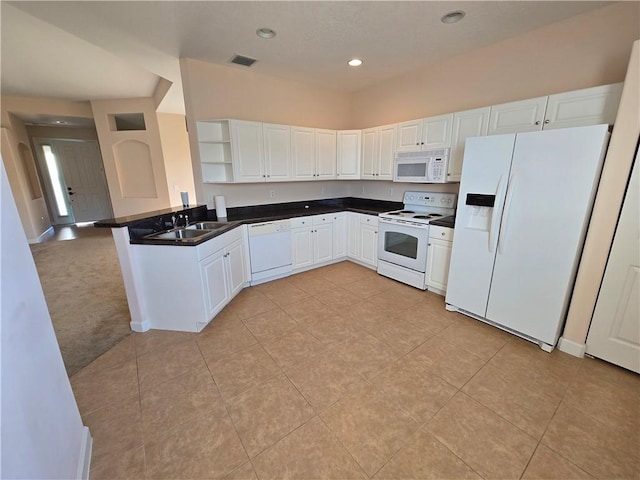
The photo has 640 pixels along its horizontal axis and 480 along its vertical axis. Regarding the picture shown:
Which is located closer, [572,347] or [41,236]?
[572,347]

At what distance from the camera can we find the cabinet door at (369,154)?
395cm

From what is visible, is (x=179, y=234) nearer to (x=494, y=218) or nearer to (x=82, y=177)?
(x=494, y=218)

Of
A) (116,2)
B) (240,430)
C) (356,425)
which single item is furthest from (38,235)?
(356,425)

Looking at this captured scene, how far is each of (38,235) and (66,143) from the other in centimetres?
291

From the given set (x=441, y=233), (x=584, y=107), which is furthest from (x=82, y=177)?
(x=584, y=107)

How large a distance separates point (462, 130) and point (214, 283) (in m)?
3.15

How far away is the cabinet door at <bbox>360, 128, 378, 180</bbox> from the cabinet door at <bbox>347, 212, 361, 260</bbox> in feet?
2.18

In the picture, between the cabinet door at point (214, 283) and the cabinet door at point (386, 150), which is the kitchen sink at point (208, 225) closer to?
the cabinet door at point (214, 283)

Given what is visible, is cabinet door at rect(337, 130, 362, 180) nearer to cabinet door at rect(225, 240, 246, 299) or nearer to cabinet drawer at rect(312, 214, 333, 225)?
cabinet drawer at rect(312, 214, 333, 225)

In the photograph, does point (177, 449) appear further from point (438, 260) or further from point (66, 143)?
point (66, 143)

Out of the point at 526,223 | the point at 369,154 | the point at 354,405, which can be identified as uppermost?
the point at 369,154

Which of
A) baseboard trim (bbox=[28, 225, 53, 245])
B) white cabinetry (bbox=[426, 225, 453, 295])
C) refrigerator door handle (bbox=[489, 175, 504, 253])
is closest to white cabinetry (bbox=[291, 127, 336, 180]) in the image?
white cabinetry (bbox=[426, 225, 453, 295])

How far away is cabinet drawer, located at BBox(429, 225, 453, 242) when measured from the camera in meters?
2.93

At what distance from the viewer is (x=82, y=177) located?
7.45 meters
